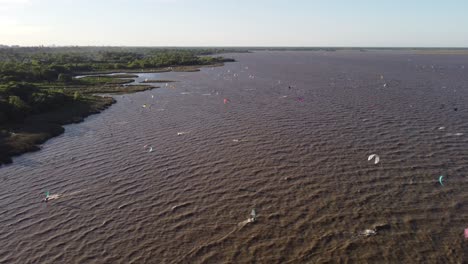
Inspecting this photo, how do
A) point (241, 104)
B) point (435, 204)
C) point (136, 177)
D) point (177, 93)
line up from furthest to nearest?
point (177, 93) → point (241, 104) → point (136, 177) → point (435, 204)

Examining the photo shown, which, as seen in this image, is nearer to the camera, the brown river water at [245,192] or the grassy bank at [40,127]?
the brown river water at [245,192]

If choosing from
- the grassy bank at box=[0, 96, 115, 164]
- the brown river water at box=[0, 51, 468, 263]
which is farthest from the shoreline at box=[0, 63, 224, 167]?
the brown river water at box=[0, 51, 468, 263]

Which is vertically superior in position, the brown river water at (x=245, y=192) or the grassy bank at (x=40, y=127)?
the grassy bank at (x=40, y=127)

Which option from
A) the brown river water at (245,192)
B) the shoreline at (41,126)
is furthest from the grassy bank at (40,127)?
the brown river water at (245,192)

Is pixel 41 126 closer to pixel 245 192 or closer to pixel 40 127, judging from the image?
pixel 40 127

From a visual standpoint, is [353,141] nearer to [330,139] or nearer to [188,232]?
[330,139]

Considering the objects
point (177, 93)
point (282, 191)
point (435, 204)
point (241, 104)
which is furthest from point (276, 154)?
point (177, 93)

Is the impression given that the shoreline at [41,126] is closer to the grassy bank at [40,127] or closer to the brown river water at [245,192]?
the grassy bank at [40,127]

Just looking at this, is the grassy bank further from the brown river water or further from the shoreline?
the brown river water
